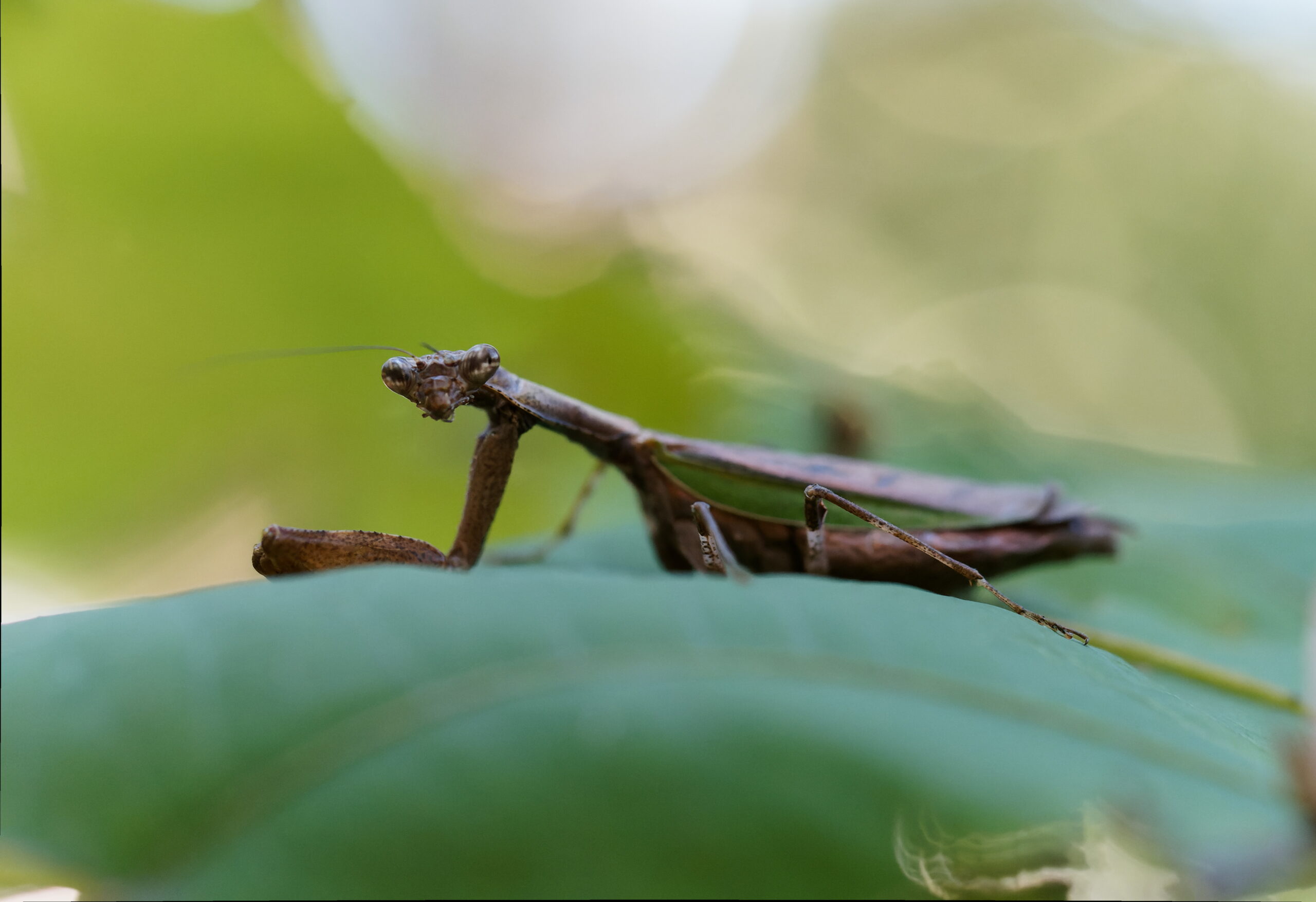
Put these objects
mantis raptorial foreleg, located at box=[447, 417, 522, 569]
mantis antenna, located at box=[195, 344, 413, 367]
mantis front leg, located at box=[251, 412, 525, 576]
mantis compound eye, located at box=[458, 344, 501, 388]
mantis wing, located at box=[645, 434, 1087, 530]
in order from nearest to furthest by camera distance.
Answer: mantis front leg, located at box=[251, 412, 525, 576], mantis compound eye, located at box=[458, 344, 501, 388], mantis raptorial foreleg, located at box=[447, 417, 522, 569], mantis wing, located at box=[645, 434, 1087, 530], mantis antenna, located at box=[195, 344, 413, 367]

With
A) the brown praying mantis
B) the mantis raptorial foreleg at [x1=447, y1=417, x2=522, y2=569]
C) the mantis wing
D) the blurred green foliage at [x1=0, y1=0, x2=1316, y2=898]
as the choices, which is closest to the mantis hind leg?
the brown praying mantis

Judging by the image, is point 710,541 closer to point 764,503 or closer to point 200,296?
point 764,503

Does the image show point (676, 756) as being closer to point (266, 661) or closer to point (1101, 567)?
point (266, 661)

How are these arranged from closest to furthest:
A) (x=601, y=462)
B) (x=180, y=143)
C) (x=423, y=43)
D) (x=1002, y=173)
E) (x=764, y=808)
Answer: (x=764, y=808) → (x=180, y=143) → (x=601, y=462) → (x=423, y=43) → (x=1002, y=173)

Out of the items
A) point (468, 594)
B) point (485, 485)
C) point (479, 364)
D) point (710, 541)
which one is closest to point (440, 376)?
point (479, 364)

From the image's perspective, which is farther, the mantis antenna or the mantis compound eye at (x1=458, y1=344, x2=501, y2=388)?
the mantis antenna

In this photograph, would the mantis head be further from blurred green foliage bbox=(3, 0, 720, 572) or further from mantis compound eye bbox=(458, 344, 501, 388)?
blurred green foliage bbox=(3, 0, 720, 572)

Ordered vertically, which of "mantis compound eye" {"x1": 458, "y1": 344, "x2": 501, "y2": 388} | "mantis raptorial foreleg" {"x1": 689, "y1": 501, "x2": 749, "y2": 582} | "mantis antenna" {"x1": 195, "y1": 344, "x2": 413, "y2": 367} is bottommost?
"mantis raptorial foreleg" {"x1": 689, "y1": 501, "x2": 749, "y2": 582}

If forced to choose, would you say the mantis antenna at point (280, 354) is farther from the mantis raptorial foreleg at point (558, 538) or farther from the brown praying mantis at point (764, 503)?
the mantis raptorial foreleg at point (558, 538)

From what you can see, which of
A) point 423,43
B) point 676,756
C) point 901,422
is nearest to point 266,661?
point 676,756
